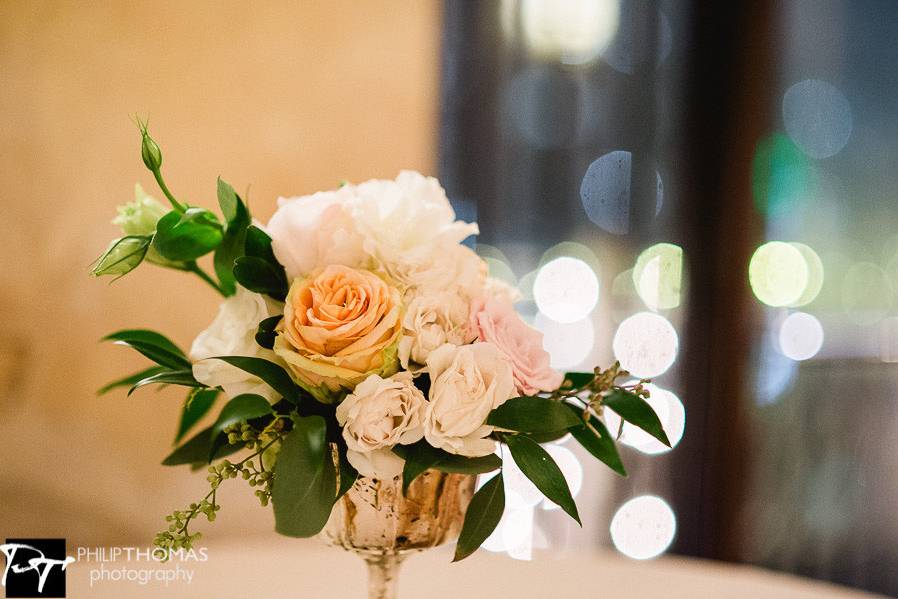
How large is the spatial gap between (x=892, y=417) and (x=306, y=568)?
113cm

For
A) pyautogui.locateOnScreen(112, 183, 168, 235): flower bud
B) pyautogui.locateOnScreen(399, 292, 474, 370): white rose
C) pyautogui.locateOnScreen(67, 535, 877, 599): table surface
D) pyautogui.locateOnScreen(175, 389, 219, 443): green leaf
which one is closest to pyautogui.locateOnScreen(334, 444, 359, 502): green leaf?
pyautogui.locateOnScreen(399, 292, 474, 370): white rose

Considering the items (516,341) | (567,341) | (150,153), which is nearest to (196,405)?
(150,153)

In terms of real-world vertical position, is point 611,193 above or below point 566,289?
above

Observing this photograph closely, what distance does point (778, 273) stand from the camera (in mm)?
1624

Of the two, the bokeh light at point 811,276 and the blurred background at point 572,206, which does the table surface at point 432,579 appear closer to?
the blurred background at point 572,206

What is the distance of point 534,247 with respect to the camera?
1.66 m

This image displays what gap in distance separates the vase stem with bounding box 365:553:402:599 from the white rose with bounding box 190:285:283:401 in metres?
0.24

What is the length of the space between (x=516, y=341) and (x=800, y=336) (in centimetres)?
112

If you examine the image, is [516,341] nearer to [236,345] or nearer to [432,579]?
[236,345]

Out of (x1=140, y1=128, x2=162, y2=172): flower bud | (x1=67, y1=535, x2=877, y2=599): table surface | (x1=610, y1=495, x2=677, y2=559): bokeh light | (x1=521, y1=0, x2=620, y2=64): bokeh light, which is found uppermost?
(x1=521, y1=0, x2=620, y2=64): bokeh light

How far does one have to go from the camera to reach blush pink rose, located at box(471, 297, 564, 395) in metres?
0.69

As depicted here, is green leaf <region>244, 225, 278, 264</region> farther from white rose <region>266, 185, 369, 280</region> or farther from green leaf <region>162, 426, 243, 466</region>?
green leaf <region>162, 426, 243, 466</region>

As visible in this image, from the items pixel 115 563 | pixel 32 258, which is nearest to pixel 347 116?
pixel 32 258

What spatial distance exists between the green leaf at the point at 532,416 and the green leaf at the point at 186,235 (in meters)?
0.35
